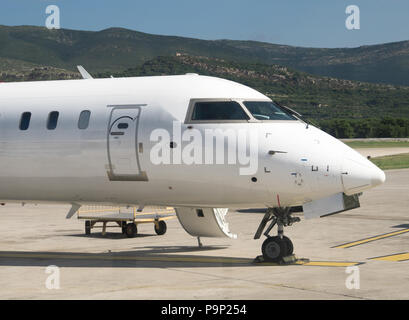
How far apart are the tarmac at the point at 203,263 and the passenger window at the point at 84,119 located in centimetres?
338

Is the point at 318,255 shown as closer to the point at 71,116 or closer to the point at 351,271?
the point at 351,271

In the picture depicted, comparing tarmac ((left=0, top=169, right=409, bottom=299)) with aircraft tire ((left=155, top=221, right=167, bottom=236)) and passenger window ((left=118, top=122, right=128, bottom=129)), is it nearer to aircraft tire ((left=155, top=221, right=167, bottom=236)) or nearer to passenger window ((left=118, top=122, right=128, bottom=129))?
aircraft tire ((left=155, top=221, right=167, bottom=236))

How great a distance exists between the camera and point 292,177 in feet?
51.4

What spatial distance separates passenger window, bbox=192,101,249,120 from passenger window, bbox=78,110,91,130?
2.75 metres

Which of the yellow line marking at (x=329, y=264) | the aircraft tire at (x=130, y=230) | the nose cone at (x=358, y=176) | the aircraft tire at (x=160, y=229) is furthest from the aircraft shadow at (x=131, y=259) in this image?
the nose cone at (x=358, y=176)

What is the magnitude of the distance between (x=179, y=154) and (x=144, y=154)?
0.88 m

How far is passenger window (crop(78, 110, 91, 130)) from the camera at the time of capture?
17.4 meters

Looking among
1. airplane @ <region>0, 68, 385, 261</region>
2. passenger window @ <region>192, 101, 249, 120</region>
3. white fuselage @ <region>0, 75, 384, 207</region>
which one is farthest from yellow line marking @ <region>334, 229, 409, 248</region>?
passenger window @ <region>192, 101, 249, 120</region>

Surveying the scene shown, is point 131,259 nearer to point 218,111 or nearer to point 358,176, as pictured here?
point 218,111

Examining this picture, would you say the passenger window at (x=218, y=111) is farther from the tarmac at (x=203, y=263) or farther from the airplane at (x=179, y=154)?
the tarmac at (x=203, y=263)

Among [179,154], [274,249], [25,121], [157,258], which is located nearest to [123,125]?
[179,154]

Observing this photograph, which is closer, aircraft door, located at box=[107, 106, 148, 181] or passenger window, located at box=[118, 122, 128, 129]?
aircraft door, located at box=[107, 106, 148, 181]

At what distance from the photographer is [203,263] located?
17.1 m
